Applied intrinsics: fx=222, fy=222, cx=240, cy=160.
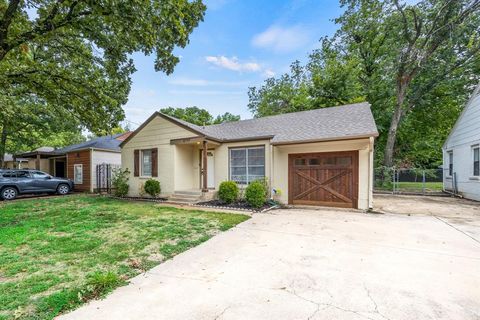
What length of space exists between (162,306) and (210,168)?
8578 millimetres

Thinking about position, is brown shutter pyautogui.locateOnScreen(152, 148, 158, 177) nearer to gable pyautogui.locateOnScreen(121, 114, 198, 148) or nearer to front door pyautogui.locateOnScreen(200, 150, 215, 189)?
gable pyautogui.locateOnScreen(121, 114, 198, 148)

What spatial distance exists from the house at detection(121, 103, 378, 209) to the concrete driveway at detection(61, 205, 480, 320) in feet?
10.9

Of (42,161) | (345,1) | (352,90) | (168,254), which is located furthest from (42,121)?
(345,1)

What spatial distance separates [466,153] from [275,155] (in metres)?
9.27

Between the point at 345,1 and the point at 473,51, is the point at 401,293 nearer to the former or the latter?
the point at 473,51

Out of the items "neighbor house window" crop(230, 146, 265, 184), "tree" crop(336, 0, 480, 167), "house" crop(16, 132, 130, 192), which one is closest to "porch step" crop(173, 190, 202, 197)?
"neighbor house window" crop(230, 146, 265, 184)

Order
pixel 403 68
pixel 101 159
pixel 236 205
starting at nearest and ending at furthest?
pixel 236 205 → pixel 403 68 → pixel 101 159

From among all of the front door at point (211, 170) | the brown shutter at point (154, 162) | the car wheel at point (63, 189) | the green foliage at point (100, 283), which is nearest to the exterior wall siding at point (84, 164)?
the car wheel at point (63, 189)

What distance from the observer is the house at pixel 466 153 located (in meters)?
9.69

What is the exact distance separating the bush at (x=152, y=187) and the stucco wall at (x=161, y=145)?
0.24 meters

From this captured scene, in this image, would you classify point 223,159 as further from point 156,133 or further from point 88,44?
point 88,44

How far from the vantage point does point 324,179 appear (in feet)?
27.7

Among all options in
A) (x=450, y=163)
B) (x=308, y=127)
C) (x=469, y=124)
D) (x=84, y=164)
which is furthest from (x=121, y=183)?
(x=450, y=163)

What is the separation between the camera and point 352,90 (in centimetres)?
1555
